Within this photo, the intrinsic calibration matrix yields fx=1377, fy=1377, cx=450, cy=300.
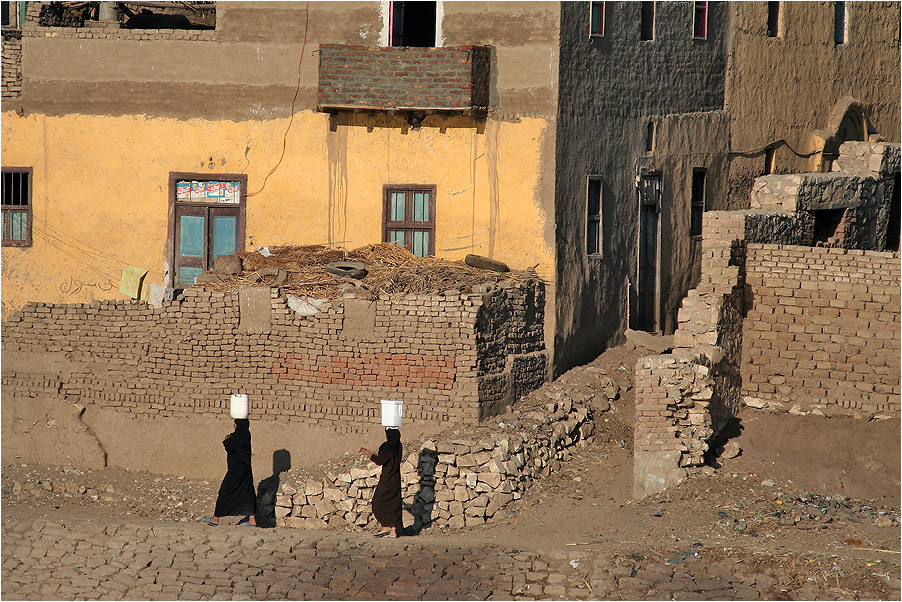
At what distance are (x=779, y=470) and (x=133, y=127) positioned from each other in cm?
926

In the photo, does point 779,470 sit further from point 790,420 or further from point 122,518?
point 122,518

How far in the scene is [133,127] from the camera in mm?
18016

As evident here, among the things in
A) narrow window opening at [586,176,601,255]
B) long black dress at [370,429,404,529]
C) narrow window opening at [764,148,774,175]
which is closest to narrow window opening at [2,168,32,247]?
long black dress at [370,429,404,529]

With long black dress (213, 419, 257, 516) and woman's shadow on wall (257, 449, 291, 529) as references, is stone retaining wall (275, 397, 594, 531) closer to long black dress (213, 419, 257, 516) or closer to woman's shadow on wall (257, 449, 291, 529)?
woman's shadow on wall (257, 449, 291, 529)

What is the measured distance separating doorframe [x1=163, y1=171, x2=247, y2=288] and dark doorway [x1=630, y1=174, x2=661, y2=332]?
5.32 metres

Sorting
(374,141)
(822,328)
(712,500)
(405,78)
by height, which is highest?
(405,78)

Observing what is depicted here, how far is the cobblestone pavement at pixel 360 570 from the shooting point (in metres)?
12.4

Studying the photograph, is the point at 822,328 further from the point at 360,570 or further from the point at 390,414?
the point at 360,570

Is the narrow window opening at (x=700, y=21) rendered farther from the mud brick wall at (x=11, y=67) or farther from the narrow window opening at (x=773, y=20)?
the mud brick wall at (x=11, y=67)

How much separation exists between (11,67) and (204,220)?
128 inches

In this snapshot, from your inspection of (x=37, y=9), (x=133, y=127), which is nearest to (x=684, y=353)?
(x=133, y=127)

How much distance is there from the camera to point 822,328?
15992mm

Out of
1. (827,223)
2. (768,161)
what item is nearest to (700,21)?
(768,161)

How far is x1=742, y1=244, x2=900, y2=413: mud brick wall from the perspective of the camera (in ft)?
51.7
